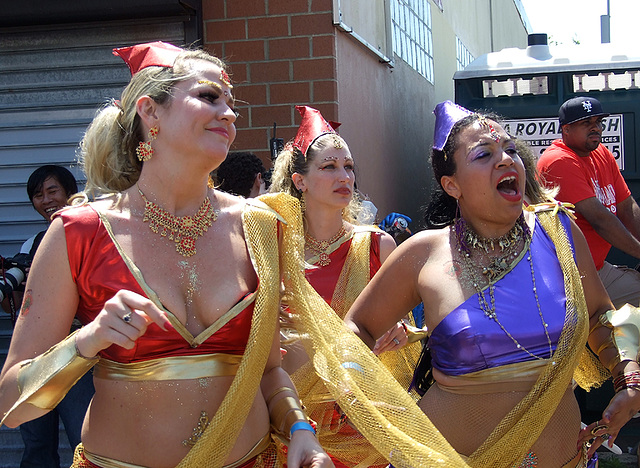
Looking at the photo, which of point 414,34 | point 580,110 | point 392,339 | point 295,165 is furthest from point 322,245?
point 414,34

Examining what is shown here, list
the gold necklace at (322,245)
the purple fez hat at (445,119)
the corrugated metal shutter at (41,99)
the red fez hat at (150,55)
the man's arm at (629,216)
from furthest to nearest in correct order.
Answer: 1. the corrugated metal shutter at (41,99)
2. the man's arm at (629,216)
3. the gold necklace at (322,245)
4. the purple fez hat at (445,119)
5. the red fez hat at (150,55)

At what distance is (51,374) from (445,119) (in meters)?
1.69

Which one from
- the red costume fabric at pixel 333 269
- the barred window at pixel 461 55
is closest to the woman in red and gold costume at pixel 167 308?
the red costume fabric at pixel 333 269

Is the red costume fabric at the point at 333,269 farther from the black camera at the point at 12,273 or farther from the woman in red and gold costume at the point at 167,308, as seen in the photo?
the black camera at the point at 12,273

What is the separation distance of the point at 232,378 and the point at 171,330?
9.3 inches

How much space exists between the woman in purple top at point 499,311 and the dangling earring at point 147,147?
0.96 metres

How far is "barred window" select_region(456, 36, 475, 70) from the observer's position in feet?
45.2

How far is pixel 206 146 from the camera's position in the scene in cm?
227

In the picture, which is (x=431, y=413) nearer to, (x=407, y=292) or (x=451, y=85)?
(x=407, y=292)

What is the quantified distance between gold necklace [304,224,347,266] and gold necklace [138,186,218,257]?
66.7 inches

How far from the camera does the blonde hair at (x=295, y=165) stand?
14.3ft

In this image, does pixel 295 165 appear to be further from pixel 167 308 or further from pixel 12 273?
pixel 167 308

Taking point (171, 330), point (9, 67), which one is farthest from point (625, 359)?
point (9, 67)

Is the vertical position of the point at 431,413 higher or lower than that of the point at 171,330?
lower
